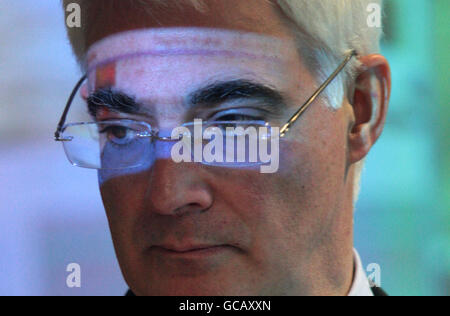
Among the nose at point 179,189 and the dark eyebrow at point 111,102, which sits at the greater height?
the dark eyebrow at point 111,102

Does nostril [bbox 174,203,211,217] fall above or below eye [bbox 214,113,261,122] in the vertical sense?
below

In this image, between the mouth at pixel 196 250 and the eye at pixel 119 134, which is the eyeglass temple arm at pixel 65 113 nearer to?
the eye at pixel 119 134

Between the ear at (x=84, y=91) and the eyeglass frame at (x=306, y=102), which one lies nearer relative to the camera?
the eyeglass frame at (x=306, y=102)

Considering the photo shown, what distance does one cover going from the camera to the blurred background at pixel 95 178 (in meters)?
1.33

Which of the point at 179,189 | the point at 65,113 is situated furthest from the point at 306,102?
the point at 65,113

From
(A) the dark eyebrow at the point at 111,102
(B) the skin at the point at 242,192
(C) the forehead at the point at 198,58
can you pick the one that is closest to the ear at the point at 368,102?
(B) the skin at the point at 242,192

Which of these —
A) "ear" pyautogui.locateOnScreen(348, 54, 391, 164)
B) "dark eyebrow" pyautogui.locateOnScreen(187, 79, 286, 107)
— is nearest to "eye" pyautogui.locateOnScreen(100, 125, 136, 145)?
"dark eyebrow" pyautogui.locateOnScreen(187, 79, 286, 107)

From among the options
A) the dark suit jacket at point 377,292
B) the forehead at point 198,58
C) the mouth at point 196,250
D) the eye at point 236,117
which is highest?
the forehead at point 198,58

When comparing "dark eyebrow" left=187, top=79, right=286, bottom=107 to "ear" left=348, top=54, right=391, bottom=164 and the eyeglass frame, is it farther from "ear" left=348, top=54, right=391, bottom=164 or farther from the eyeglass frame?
"ear" left=348, top=54, right=391, bottom=164

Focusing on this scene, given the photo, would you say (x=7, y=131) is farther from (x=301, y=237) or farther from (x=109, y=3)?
(x=301, y=237)

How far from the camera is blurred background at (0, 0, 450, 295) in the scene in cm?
133

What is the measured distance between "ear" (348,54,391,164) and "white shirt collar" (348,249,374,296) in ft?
0.74

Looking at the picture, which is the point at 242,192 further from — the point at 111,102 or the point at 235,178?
the point at 111,102

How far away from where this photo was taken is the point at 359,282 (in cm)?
129
